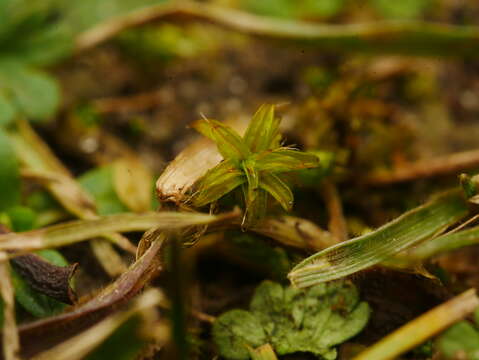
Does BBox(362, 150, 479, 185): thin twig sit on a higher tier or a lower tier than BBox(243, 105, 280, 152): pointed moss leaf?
lower

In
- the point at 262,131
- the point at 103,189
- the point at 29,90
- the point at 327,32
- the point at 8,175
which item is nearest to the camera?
the point at 262,131

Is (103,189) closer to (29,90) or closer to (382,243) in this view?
(29,90)

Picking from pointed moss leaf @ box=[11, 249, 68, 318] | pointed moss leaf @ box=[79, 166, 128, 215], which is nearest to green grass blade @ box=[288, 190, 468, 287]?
pointed moss leaf @ box=[11, 249, 68, 318]

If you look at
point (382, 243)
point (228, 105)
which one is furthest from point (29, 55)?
point (382, 243)

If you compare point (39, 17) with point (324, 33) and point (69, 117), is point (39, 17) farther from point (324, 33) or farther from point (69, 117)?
point (324, 33)

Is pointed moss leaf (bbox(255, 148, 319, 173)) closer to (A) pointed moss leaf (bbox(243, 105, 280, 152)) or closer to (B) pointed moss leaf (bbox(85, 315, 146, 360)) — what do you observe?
(A) pointed moss leaf (bbox(243, 105, 280, 152))

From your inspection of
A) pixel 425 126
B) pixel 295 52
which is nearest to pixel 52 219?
pixel 295 52
